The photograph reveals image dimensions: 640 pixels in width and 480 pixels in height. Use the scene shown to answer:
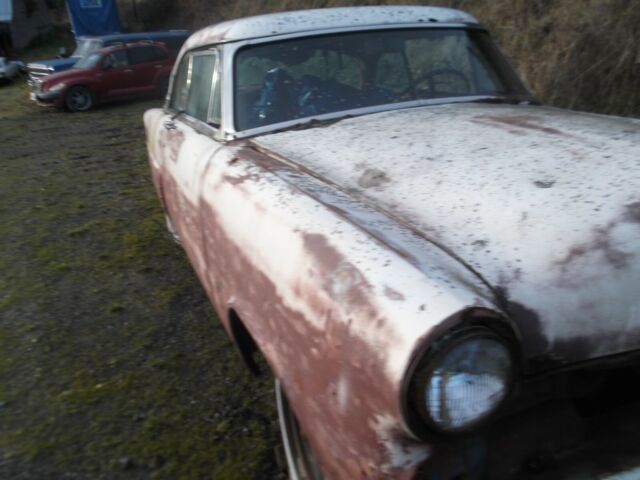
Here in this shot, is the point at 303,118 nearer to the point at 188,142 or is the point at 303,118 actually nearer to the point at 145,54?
the point at 188,142

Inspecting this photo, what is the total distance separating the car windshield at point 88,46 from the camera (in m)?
15.2

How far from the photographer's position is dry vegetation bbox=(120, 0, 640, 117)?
6287 mm

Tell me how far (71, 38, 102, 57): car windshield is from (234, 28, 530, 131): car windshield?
13.5 m

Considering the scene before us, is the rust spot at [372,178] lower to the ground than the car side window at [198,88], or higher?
lower

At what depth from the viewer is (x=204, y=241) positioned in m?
2.70

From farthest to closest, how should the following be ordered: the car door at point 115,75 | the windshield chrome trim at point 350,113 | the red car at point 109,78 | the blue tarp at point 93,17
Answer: the blue tarp at point 93,17
the car door at point 115,75
the red car at point 109,78
the windshield chrome trim at point 350,113

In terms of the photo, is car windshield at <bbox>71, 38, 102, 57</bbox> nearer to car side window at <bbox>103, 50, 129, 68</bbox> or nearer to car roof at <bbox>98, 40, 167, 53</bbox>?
car roof at <bbox>98, 40, 167, 53</bbox>

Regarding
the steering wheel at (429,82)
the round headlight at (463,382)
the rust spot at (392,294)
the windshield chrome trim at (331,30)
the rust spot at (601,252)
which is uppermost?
the windshield chrome trim at (331,30)

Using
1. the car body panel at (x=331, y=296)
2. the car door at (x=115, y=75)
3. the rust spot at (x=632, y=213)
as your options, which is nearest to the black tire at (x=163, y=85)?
the car door at (x=115, y=75)

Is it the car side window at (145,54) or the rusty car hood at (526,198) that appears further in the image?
the car side window at (145,54)

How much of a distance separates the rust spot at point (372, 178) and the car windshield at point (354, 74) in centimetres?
83

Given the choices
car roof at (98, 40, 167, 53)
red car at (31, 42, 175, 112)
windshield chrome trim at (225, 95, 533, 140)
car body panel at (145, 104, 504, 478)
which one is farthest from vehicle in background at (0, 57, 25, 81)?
car body panel at (145, 104, 504, 478)

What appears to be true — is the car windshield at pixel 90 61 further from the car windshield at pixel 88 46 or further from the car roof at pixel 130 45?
the car windshield at pixel 88 46

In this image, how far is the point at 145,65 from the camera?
1444cm
